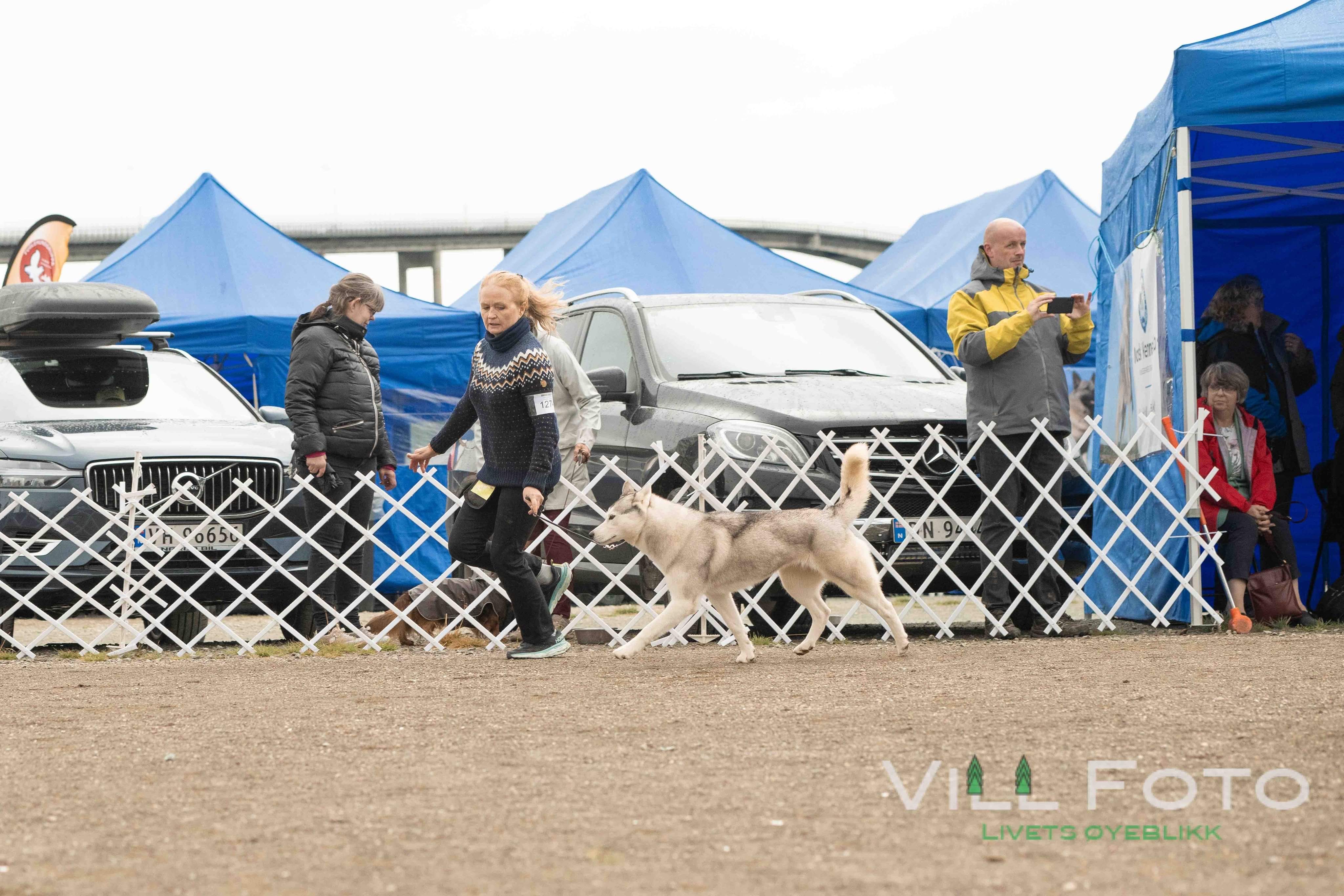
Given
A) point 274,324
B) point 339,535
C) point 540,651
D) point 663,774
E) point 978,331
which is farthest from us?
point 274,324

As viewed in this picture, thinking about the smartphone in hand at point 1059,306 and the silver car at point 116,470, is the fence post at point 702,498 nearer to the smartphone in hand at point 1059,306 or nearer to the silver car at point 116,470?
the smartphone in hand at point 1059,306

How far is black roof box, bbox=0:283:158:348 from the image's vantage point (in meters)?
7.80

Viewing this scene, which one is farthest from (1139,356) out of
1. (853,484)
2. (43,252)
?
(43,252)

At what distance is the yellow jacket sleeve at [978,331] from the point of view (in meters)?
6.52

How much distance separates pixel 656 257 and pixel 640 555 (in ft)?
21.9

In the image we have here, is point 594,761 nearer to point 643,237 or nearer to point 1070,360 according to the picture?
point 1070,360

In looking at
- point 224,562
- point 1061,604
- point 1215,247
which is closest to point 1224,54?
point 1215,247

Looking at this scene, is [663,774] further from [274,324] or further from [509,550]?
[274,324]

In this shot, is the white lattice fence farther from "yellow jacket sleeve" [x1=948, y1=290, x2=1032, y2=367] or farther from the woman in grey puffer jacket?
"yellow jacket sleeve" [x1=948, y1=290, x2=1032, y2=367]

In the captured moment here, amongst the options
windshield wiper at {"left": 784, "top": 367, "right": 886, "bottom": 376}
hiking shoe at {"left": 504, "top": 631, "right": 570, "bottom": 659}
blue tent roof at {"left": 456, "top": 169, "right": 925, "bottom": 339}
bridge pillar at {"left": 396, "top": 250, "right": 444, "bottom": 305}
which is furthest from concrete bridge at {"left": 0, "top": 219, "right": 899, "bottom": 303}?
hiking shoe at {"left": 504, "top": 631, "right": 570, "bottom": 659}

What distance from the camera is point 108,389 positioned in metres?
7.95

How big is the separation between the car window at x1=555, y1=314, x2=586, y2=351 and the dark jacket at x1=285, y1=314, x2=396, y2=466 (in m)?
1.21

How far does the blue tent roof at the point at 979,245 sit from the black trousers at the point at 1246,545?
6.16 m

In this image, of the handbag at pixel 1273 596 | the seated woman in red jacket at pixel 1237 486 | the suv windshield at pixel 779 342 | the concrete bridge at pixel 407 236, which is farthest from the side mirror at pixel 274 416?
the concrete bridge at pixel 407 236
